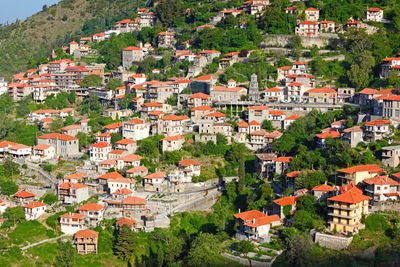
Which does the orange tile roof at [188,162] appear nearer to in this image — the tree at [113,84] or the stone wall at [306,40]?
the tree at [113,84]

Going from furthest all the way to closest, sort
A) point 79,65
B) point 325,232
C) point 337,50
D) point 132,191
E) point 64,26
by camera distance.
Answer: point 64,26, point 79,65, point 337,50, point 132,191, point 325,232

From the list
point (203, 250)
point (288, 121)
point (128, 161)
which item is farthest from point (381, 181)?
point (128, 161)

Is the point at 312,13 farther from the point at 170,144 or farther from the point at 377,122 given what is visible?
the point at 170,144

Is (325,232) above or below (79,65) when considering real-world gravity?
below

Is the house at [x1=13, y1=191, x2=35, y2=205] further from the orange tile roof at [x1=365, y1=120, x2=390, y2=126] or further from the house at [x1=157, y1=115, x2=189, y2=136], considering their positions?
the orange tile roof at [x1=365, y1=120, x2=390, y2=126]

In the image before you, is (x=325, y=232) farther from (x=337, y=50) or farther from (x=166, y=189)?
(x=337, y=50)

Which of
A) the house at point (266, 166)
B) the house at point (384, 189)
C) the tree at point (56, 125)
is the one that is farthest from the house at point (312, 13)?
the house at point (384, 189)

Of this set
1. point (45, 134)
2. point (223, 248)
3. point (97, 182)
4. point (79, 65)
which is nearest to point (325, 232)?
point (223, 248)
